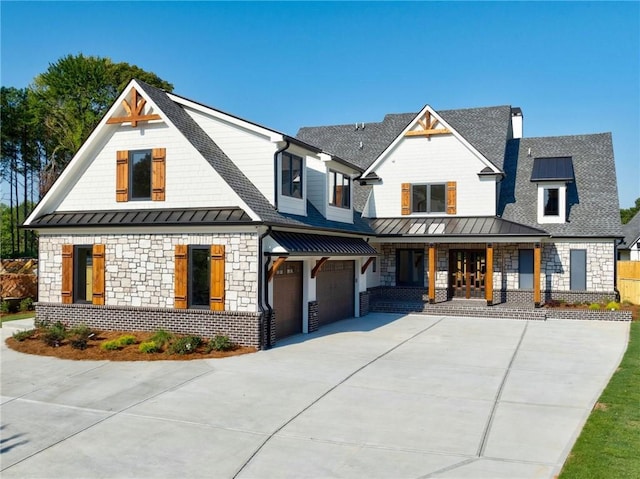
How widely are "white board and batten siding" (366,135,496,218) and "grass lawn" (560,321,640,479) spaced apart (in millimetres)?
13497

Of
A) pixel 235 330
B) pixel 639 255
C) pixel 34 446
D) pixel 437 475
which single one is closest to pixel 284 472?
pixel 437 475

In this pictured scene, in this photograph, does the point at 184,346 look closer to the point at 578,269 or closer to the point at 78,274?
the point at 78,274

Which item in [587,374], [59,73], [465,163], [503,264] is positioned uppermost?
[59,73]

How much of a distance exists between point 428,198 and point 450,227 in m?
2.18

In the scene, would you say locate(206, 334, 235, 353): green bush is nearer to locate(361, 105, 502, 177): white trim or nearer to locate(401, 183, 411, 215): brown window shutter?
locate(401, 183, 411, 215): brown window shutter

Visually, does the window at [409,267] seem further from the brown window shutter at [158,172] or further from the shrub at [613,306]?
the brown window shutter at [158,172]

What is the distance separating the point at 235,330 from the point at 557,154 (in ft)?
65.0

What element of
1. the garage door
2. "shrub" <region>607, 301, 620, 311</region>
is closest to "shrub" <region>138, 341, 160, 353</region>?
the garage door

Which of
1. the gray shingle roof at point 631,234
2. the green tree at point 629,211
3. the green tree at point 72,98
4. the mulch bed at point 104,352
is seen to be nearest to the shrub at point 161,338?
the mulch bed at point 104,352

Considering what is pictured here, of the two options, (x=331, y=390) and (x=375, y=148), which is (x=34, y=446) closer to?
(x=331, y=390)

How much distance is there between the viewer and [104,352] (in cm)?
1333

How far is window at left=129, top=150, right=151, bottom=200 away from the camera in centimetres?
1570

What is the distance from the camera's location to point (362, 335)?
16.8m

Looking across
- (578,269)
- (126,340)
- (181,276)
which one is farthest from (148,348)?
→ (578,269)
